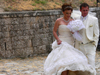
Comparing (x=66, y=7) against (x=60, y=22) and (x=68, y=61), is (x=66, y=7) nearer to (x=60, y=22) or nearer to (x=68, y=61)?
(x=60, y=22)

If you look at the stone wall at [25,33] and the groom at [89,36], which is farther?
the stone wall at [25,33]

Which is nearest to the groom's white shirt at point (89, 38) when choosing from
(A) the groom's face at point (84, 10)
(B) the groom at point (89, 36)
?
(B) the groom at point (89, 36)

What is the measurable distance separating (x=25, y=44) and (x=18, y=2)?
2.82m

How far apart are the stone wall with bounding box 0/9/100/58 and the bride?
4.61 metres

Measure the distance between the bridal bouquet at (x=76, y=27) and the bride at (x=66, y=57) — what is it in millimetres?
142

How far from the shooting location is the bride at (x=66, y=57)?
4141 mm

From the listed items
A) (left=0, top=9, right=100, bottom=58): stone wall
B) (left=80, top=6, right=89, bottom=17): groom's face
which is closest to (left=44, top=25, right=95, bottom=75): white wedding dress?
(left=80, top=6, right=89, bottom=17): groom's face

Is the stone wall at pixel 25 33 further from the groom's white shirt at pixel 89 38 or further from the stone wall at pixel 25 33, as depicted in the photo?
the groom's white shirt at pixel 89 38

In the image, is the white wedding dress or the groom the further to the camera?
the groom

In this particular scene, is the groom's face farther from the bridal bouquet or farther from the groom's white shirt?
the bridal bouquet

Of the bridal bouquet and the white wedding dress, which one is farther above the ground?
the bridal bouquet

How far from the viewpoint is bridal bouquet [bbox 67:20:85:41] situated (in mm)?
4410

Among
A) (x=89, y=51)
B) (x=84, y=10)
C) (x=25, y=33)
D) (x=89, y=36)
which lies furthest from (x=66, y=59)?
(x=25, y=33)

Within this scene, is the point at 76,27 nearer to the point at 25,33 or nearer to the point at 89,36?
the point at 89,36
